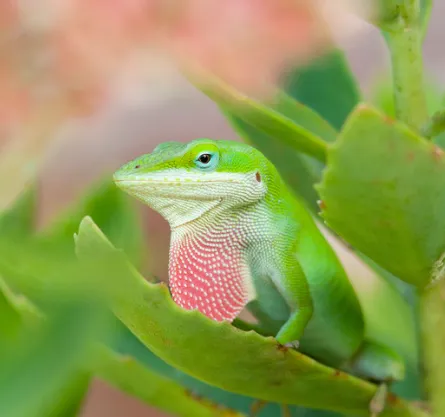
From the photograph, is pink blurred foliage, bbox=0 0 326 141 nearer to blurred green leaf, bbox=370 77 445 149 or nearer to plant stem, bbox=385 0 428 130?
blurred green leaf, bbox=370 77 445 149

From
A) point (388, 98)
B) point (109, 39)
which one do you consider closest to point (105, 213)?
point (388, 98)

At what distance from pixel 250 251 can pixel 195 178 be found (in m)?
0.09

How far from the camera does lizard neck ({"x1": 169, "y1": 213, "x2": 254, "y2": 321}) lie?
472 mm

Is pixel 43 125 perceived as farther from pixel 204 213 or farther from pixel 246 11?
pixel 204 213

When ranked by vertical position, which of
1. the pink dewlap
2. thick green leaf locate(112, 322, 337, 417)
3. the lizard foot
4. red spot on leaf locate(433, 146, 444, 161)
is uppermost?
red spot on leaf locate(433, 146, 444, 161)

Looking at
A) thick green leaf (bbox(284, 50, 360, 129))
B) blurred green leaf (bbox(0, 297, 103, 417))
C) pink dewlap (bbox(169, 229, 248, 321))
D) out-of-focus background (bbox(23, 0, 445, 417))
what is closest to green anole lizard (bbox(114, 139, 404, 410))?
pink dewlap (bbox(169, 229, 248, 321))

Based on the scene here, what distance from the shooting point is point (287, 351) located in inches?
15.5

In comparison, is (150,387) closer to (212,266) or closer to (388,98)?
(212,266)

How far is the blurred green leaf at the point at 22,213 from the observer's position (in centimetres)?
46

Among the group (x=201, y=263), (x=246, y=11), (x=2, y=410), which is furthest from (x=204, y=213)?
(x=246, y=11)

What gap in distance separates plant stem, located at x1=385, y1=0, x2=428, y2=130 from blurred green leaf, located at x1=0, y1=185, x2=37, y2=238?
297 mm

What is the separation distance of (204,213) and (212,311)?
0.08 meters

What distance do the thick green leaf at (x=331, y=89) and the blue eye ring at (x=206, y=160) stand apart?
182 millimetres

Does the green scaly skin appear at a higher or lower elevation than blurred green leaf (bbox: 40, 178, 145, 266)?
lower
